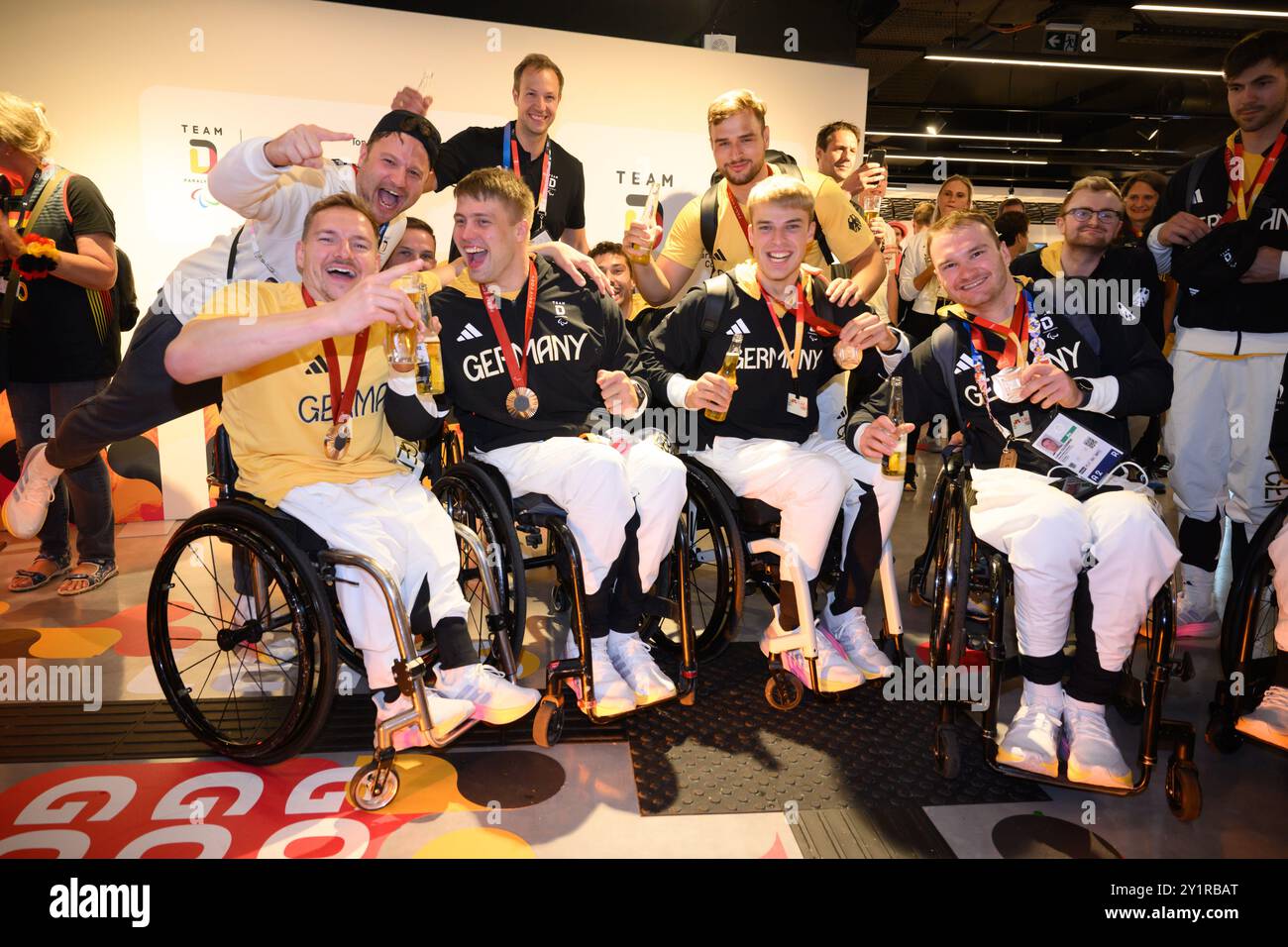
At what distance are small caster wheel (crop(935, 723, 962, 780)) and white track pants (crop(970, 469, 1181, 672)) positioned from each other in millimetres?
317

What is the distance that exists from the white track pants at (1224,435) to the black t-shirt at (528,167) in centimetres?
276

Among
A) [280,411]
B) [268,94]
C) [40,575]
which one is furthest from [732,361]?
[268,94]

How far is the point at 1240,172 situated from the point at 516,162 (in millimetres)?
2949

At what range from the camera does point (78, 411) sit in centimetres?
290

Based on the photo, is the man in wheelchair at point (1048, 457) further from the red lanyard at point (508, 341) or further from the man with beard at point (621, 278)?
the man with beard at point (621, 278)

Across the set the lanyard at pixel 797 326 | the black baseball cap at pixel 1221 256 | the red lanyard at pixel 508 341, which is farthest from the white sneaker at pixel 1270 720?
the red lanyard at pixel 508 341

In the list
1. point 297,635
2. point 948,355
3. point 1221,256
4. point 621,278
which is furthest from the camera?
point 621,278

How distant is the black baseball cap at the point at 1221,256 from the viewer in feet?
9.66

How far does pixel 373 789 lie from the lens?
2041 millimetres

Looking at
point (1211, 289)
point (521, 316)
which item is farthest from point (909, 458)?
point (521, 316)

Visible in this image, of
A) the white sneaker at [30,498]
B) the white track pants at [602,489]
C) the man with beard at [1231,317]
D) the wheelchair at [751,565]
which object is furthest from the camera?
the white sneaker at [30,498]

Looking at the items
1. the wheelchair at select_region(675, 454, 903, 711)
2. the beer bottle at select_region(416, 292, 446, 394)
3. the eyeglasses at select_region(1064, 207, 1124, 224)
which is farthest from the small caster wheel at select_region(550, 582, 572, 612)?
the eyeglasses at select_region(1064, 207, 1124, 224)

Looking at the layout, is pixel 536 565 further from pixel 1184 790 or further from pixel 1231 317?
pixel 1231 317

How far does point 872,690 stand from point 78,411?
3000 mm
